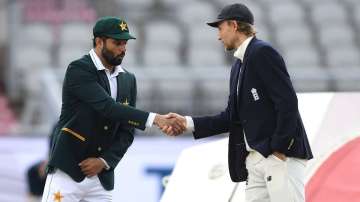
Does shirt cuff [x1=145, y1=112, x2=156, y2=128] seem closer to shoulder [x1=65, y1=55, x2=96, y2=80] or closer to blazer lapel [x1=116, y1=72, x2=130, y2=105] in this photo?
blazer lapel [x1=116, y1=72, x2=130, y2=105]

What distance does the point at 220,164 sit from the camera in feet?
20.4

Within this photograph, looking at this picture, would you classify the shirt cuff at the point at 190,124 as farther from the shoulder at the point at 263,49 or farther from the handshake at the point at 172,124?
the shoulder at the point at 263,49

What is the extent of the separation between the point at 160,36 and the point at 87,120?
361 inches

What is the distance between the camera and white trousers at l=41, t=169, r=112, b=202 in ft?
16.8

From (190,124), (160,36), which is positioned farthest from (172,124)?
(160,36)

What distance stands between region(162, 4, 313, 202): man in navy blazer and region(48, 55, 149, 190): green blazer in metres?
0.67

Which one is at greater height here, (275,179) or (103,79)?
(103,79)

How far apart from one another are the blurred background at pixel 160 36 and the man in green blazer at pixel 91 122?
654 cm

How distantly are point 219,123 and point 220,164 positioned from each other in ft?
3.08

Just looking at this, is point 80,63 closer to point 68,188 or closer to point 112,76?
point 112,76

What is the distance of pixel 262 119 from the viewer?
15.5 ft

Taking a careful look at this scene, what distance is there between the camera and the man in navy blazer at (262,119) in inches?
181

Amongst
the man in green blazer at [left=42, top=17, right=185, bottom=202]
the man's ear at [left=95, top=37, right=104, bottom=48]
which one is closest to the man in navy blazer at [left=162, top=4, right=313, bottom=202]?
the man in green blazer at [left=42, top=17, right=185, bottom=202]

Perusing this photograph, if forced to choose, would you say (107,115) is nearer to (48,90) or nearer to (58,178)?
(58,178)
